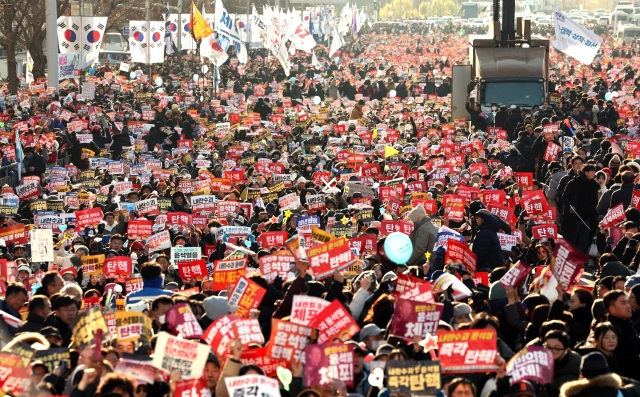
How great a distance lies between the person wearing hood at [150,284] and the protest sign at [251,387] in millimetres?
4315

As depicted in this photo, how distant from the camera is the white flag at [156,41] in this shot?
42.9 metres

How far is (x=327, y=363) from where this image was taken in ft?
26.6

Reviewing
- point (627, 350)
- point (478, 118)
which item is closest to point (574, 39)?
point (478, 118)

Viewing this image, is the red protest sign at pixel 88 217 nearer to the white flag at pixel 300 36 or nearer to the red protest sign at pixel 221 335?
the red protest sign at pixel 221 335

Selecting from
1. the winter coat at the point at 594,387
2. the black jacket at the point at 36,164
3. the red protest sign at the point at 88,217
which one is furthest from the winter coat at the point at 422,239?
the black jacket at the point at 36,164

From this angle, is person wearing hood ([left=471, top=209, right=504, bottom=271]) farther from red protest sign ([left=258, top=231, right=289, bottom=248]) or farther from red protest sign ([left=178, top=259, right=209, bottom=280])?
red protest sign ([left=178, top=259, right=209, bottom=280])

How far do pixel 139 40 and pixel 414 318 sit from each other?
1366 inches

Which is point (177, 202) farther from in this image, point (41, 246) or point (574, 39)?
point (574, 39)

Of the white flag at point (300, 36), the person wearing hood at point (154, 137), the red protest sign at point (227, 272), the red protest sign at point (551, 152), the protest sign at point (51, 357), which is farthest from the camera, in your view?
the white flag at point (300, 36)

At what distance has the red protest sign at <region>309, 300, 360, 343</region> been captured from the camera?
8992mm

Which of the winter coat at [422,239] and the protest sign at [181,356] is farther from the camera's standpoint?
the winter coat at [422,239]

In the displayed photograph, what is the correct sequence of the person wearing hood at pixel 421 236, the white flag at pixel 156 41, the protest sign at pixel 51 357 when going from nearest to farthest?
the protest sign at pixel 51 357 → the person wearing hood at pixel 421 236 → the white flag at pixel 156 41

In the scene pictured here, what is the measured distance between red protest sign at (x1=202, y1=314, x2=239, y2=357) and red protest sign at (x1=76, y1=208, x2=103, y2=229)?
8.75 metres

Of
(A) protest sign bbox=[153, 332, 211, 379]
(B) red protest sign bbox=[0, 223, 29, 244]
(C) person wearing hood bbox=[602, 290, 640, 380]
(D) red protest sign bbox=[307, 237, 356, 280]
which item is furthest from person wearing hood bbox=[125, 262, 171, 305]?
(B) red protest sign bbox=[0, 223, 29, 244]
